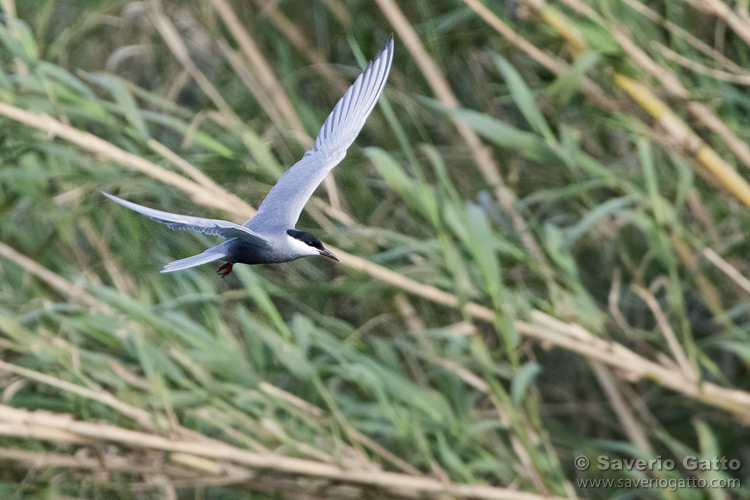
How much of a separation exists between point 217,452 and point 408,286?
30 cm

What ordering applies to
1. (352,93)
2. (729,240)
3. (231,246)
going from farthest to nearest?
(729,240) < (352,93) < (231,246)

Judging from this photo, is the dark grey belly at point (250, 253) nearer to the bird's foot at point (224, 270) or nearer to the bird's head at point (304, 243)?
the bird's head at point (304, 243)

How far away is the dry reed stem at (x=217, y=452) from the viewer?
1.04 meters

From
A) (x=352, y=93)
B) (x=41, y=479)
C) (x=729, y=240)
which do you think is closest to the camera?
(x=352, y=93)

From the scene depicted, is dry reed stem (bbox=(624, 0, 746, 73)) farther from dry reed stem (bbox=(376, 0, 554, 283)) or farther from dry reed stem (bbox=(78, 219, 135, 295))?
dry reed stem (bbox=(78, 219, 135, 295))

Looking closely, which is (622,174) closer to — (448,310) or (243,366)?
(448,310)

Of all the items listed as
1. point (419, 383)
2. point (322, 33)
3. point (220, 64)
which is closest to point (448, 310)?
point (419, 383)

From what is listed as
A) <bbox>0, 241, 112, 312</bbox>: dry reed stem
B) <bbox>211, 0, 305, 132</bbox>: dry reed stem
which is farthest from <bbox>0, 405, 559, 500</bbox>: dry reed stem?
<bbox>211, 0, 305, 132</bbox>: dry reed stem

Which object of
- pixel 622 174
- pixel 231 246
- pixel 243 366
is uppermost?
pixel 231 246

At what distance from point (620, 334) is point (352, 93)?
817 mm

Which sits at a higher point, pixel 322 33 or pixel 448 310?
pixel 322 33

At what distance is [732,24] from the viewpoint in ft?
3.48

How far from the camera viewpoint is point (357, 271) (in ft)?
3.52

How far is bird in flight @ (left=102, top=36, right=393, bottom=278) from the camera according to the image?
566 mm
